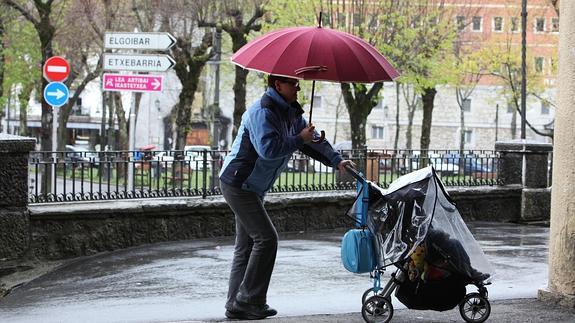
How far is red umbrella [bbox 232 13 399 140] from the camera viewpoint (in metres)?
6.01

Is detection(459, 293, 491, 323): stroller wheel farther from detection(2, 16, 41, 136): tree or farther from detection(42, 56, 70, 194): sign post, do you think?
detection(2, 16, 41, 136): tree

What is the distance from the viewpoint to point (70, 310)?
23.3 feet

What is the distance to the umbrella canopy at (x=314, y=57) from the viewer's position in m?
6.01

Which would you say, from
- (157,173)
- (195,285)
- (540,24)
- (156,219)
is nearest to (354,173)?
(195,285)

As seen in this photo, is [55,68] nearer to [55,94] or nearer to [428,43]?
[55,94]

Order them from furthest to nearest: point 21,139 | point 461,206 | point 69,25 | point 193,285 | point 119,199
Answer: point 69,25
point 461,206
point 119,199
point 21,139
point 193,285

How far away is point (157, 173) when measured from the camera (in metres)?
11.6

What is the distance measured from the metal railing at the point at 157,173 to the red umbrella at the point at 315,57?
5.12 metres

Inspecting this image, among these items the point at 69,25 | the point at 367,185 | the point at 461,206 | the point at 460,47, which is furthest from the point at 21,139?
the point at 460,47

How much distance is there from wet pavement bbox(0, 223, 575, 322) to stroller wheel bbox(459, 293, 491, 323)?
0.81 ft

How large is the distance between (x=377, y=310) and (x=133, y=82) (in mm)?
11220

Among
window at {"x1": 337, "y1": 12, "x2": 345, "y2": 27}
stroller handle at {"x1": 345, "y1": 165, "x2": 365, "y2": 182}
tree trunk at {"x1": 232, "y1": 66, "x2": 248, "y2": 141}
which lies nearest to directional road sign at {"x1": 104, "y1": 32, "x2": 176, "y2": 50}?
stroller handle at {"x1": 345, "y1": 165, "x2": 365, "y2": 182}

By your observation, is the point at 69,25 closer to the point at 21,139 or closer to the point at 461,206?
the point at 461,206

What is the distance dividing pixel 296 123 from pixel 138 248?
4952mm
